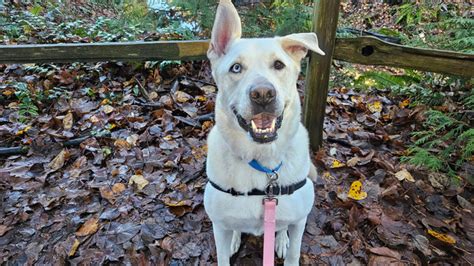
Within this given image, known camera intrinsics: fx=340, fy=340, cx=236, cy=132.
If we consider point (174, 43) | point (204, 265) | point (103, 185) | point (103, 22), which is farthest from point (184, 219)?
point (103, 22)

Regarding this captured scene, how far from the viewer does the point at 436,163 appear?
3490 mm

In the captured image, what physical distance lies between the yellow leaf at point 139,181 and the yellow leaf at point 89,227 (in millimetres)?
515

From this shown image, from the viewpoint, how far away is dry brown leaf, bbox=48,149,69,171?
3.73m

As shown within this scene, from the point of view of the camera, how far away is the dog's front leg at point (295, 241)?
250 cm

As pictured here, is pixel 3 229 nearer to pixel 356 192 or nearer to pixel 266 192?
pixel 266 192

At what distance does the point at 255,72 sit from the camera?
218 cm

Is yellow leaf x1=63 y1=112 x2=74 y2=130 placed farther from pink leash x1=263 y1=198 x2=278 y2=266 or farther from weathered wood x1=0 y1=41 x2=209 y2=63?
pink leash x1=263 y1=198 x2=278 y2=266

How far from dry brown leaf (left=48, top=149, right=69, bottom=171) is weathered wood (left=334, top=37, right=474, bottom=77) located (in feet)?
10.2

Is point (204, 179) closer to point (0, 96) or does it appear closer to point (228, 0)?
point (228, 0)

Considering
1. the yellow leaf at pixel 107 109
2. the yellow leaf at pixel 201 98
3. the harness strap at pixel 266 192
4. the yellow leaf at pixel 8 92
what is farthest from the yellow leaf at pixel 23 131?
the harness strap at pixel 266 192

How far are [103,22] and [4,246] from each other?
201 inches

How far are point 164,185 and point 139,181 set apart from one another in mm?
268

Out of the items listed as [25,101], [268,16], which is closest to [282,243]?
[268,16]

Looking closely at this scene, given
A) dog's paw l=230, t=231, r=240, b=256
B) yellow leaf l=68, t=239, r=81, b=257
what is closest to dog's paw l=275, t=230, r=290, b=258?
dog's paw l=230, t=231, r=240, b=256
